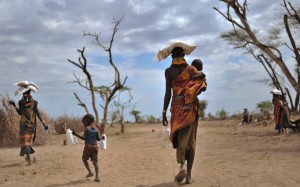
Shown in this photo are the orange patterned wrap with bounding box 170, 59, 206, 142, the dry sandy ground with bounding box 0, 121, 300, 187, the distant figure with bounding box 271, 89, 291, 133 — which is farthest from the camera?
the distant figure with bounding box 271, 89, 291, 133

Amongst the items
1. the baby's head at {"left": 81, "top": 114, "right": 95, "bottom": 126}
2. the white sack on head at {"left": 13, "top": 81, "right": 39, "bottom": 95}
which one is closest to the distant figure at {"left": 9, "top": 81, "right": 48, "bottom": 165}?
the white sack on head at {"left": 13, "top": 81, "right": 39, "bottom": 95}

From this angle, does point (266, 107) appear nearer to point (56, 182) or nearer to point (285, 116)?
point (285, 116)

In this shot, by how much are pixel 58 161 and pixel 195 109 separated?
15.4 ft

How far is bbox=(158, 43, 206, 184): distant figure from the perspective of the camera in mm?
6207

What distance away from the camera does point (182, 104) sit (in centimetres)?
625

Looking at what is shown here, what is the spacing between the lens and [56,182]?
7090mm

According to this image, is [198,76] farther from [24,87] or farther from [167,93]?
[24,87]

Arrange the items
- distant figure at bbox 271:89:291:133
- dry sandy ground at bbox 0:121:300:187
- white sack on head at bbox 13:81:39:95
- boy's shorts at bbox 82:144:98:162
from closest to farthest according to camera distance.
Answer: dry sandy ground at bbox 0:121:300:187, boy's shorts at bbox 82:144:98:162, white sack on head at bbox 13:81:39:95, distant figure at bbox 271:89:291:133

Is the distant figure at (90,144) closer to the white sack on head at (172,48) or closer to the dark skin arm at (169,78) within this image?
the dark skin arm at (169,78)

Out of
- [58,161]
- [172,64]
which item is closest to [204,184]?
[172,64]

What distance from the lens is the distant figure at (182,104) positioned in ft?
20.4

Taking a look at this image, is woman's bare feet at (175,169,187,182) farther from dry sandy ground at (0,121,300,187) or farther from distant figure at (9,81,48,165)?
distant figure at (9,81,48,165)

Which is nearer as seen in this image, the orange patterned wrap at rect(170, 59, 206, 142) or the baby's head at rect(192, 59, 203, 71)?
the orange patterned wrap at rect(170, 59, 206, 142)

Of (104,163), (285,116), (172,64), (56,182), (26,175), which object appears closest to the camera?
(172,64)
